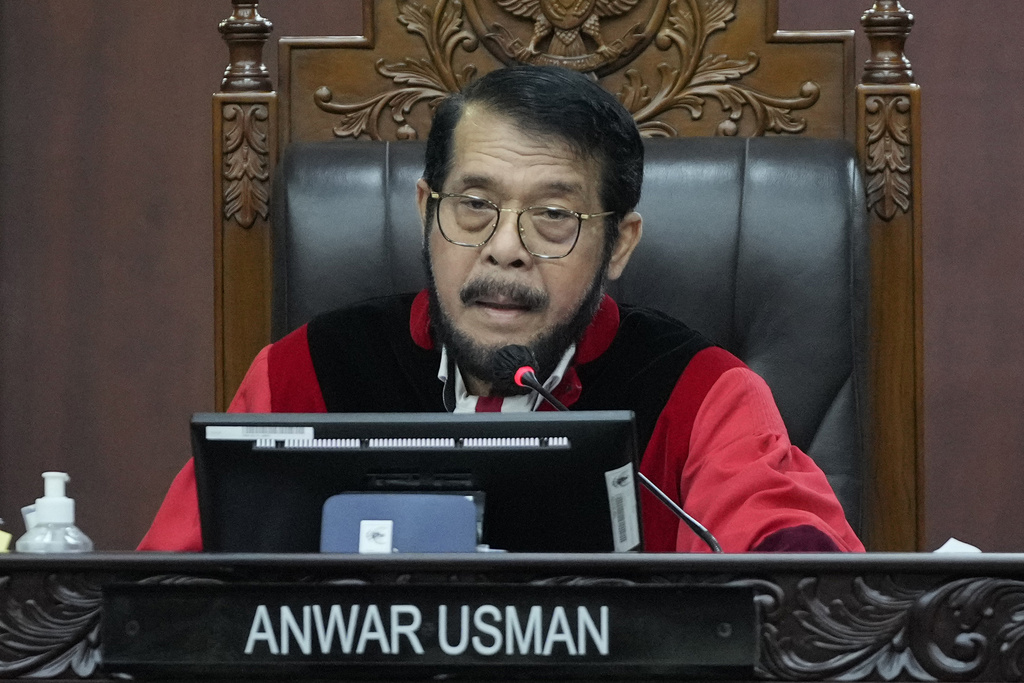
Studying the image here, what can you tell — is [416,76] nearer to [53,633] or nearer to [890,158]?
[890,158]

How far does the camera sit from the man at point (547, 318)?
60.7 inches

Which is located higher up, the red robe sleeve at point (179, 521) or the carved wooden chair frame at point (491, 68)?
the carved wooden chair frame at point (491, 68)

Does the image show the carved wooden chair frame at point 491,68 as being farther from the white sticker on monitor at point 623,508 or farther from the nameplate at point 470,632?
the nameplate at point 470,632

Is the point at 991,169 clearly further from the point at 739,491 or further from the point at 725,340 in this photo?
the point at 739,491

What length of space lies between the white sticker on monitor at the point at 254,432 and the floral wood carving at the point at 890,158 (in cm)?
116

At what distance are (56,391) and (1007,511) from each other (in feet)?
5.37

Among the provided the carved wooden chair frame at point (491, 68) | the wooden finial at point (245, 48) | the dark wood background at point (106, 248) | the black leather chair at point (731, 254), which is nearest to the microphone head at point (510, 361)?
the black leather chair at point (731, 254)

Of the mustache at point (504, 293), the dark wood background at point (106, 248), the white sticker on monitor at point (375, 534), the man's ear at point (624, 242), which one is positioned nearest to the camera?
the white sticker on monitor at point (375, 534)

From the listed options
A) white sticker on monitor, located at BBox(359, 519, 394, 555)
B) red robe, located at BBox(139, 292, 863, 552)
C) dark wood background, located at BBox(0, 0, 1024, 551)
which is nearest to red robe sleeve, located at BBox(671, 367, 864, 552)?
Result: red robe, located at BBox(139, 292, 863, 552)

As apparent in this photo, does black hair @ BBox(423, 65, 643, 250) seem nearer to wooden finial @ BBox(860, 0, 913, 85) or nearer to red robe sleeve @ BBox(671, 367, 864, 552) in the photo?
red robe sleeve @ BBox(671, 367, 864, 552)

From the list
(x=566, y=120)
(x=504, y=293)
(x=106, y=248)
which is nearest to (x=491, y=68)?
(x=566, y=120)

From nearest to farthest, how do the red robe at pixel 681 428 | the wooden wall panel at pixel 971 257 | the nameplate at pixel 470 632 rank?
the nameplate at pixel 470 632 → the red robe at pixel 681 428 → the wooden wall panel at pixel 971 257

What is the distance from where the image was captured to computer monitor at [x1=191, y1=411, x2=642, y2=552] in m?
0.98

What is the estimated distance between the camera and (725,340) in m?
1.80
